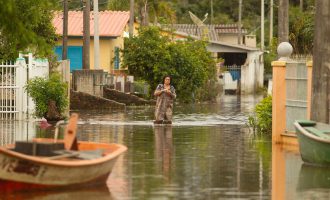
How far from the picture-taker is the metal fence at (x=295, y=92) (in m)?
25.1

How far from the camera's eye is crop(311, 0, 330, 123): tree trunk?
22.8m

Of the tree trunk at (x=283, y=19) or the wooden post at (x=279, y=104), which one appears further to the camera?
the tree trunk at (x=283, y=19)

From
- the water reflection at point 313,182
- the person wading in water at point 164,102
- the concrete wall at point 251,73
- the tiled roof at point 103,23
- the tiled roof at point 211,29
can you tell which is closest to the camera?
the water reflection at point 313,182

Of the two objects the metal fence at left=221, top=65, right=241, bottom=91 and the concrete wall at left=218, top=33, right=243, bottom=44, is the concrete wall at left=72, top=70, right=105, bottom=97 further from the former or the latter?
the concrete wall at left=218, top=33, right=243, bottom=44

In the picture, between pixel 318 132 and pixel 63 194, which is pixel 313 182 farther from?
pixel 63 194

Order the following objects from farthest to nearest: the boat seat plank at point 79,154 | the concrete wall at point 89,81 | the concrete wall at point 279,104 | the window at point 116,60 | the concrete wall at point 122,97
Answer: the window at point 116,60 → the concrete wall at point 122,97 → the concrete wall at point 89,81 → the concrete wall at point 279,104 → the boat seat plank at point 79,154

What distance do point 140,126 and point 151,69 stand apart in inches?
856

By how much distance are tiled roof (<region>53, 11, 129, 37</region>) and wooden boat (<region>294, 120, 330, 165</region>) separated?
127 ft

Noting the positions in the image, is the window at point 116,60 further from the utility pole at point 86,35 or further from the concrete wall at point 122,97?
the utility pole at point 86,35

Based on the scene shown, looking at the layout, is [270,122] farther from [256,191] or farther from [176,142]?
[256,191]

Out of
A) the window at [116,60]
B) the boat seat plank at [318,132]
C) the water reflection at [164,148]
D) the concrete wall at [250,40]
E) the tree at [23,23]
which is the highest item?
the concrete wall at [250,40]

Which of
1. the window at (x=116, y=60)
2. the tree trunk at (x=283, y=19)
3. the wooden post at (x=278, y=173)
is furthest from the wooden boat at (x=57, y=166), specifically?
the window at (x=116, y=60)

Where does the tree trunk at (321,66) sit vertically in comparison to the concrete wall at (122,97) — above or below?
above

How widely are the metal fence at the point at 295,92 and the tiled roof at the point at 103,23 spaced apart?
111 ft
